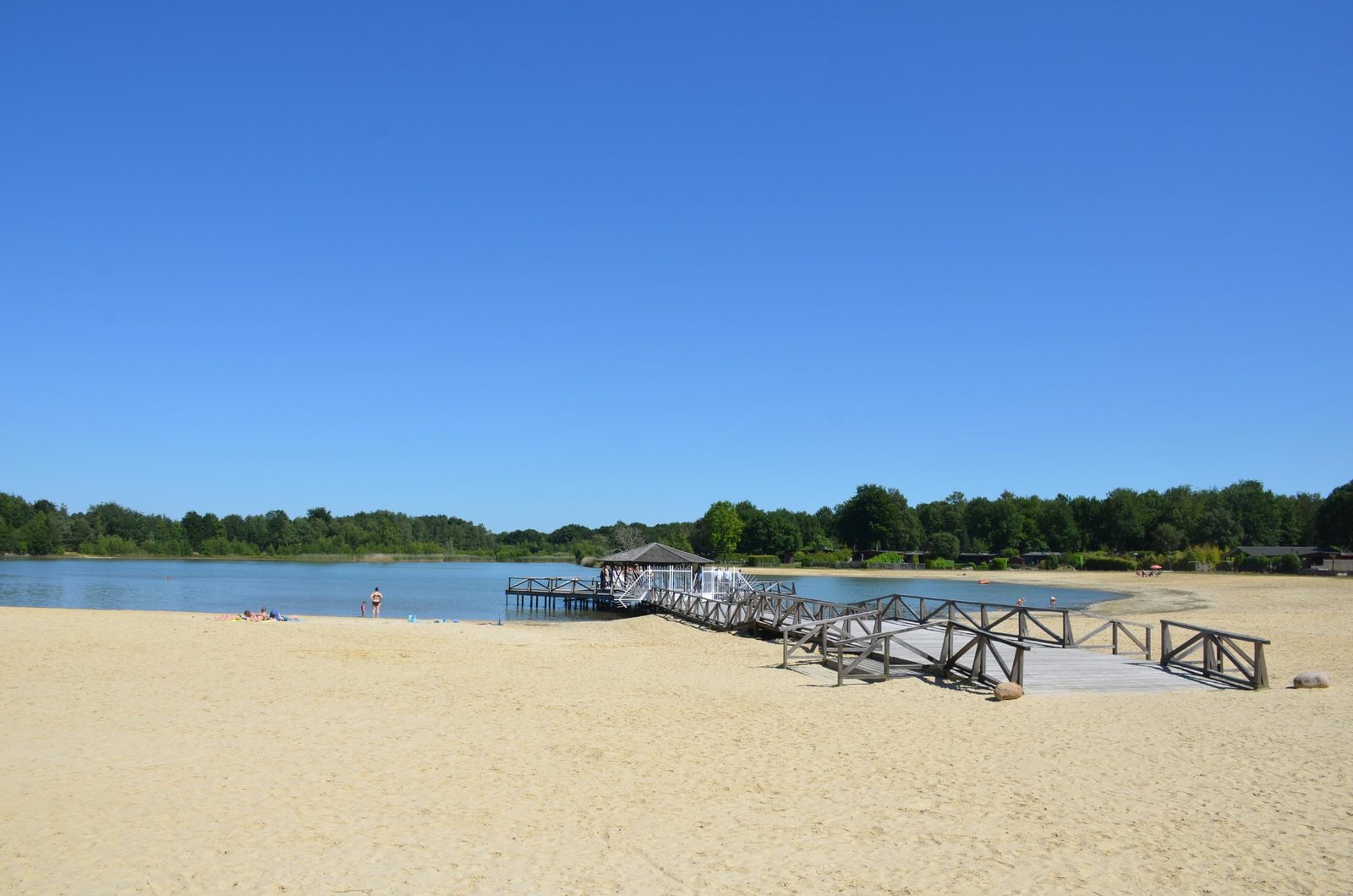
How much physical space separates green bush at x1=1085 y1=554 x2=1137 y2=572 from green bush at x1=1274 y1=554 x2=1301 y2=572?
1609 centimetres

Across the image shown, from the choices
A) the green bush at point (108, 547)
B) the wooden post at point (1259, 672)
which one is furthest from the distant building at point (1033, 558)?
the green bush at point (108, 547)

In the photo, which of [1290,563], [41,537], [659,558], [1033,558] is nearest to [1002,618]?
[659,558]

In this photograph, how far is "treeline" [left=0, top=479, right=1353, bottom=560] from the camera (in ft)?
371

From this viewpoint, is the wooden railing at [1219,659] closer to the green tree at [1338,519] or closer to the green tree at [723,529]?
the green tree at [1338,519]

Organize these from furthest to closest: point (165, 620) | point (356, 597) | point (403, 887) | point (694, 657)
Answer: point (356, 597) < point (165, 620) < point (694, 657) < point (403, 887)

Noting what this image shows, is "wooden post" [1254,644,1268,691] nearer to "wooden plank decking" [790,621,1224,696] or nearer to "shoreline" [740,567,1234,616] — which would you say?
"wooden plank decking" [790,621,1224,696]

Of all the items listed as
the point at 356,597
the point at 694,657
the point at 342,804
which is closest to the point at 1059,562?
the point at 356,597

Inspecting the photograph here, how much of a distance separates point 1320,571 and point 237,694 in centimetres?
8230

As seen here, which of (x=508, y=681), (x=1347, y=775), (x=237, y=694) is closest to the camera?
(x=1347, y=775)

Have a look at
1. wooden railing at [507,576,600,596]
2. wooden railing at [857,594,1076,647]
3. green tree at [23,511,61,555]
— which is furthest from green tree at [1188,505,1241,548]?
green tree at [23,511,61,555]

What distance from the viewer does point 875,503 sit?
122750mm

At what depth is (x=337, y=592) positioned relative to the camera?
209ft

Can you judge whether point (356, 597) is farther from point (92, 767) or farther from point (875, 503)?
point (875, 503)

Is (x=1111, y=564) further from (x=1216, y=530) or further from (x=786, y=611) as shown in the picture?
(x=786, y=611)
